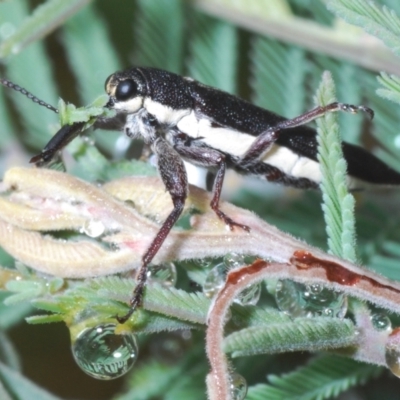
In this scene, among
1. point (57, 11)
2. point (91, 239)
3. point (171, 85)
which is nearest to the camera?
point (91, 239)

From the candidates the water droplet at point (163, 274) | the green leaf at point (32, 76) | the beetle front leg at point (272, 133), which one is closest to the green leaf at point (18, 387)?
the water droplet at point (163, 274)

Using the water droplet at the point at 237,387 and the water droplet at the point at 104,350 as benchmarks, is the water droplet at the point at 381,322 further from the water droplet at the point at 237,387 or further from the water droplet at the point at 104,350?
the water droplet at the point at 104,350

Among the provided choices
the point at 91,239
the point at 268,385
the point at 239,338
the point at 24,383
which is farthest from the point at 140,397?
the point at 239,338

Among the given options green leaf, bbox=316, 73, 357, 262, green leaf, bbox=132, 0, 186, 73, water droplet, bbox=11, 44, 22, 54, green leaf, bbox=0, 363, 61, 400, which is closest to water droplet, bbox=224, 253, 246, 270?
green leaf, bbox=316, 73, 357, 262

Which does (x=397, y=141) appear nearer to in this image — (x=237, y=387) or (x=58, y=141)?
(x=58, y=141)

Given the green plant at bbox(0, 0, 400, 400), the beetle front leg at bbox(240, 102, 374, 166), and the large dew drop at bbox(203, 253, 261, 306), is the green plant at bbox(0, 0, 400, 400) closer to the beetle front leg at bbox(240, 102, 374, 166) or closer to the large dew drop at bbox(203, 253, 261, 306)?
the large dew drop at bbox(203, 253, 261, 306)

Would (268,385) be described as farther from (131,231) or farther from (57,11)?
(57,11)
